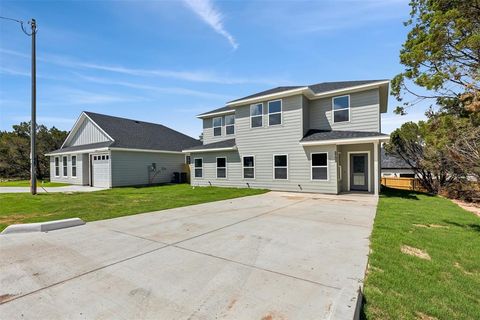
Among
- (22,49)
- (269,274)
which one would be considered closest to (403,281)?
(269,274)

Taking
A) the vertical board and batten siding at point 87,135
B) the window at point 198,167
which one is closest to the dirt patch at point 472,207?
the window at point 198,167

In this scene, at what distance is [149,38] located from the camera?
1179cm

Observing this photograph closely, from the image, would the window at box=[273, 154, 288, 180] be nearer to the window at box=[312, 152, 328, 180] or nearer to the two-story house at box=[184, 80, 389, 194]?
the two-story house at box=[184, 80, 389, 194]

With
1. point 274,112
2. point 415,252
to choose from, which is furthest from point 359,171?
point 415,252

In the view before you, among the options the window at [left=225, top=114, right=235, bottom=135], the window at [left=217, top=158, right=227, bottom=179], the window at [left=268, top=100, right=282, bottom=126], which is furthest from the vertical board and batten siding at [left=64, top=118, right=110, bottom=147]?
the window at [left=268, top=100, right=282, bottom=126]

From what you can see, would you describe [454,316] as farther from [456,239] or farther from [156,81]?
[156,81]

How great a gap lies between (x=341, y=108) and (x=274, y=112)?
3701mm

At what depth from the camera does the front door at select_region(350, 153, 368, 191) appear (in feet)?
44.3

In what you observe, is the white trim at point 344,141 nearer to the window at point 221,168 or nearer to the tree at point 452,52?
the tree at point 452,52

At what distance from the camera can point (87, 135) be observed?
68.3ft

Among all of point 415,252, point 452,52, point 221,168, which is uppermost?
point 452,52

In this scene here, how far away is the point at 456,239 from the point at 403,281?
3.27m

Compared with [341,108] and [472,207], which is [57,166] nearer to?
[341,108]

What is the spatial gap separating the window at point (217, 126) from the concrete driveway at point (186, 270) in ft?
43.1
